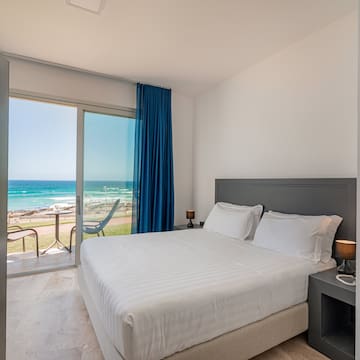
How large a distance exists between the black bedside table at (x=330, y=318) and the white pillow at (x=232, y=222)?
3.20 ft

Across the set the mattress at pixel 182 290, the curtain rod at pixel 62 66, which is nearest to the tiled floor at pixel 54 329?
the mattress at pixel 182 290

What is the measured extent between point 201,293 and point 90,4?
249cm

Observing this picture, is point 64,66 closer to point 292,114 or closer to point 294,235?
point 292,114

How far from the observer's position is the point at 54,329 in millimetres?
1983

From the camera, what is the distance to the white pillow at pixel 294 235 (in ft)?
6.66

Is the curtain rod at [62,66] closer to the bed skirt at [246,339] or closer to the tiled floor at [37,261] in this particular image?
the tiled floor at [37,261]

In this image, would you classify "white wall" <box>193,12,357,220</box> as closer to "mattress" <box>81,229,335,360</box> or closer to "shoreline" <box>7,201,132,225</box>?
"mattress" <box>81,229,335,360</box>

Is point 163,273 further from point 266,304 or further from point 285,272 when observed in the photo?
point 285,272

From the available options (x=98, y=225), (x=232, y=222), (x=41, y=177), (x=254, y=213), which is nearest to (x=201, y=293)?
(x=232, y=222)

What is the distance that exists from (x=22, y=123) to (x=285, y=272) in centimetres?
544

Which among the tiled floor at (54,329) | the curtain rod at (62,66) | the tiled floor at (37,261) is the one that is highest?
the curtain rod at (62,66)

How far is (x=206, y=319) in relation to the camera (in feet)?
4.43

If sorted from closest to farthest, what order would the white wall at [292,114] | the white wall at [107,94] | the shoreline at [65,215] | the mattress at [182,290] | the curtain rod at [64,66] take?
1. the mattress at [182,290]
2. the white wall at [292,114]
3. the curtain rod at [64,66]
4. the white wall at [107,94]
5. the shoreline at [65,215]

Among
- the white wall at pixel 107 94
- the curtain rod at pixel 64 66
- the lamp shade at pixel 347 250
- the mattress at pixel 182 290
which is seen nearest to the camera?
the mattress at pixel 182 290
